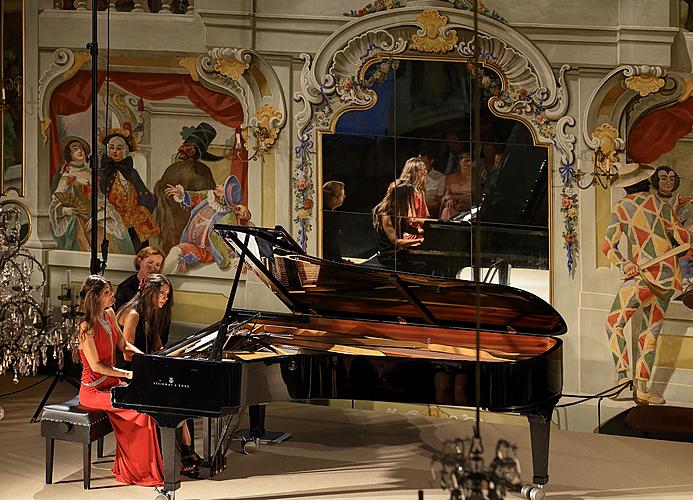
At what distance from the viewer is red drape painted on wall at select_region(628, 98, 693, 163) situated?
7633 millimetres

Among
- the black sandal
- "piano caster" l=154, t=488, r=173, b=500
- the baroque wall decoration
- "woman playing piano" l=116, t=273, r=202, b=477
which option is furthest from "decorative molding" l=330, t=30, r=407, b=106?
"piano caster" l=154, t=488, r=173, b=500

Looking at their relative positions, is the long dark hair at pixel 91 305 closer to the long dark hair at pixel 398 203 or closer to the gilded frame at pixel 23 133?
the long dark hair at pixel 398 203

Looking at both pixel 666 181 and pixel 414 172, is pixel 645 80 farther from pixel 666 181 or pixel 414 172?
pixel 414 172

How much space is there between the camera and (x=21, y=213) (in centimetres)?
911

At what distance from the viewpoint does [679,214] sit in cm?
767

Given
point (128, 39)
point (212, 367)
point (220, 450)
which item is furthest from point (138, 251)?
point (212, 367)

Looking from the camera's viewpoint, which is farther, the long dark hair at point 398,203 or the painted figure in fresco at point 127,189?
the painted figure in fresco at point 127,189

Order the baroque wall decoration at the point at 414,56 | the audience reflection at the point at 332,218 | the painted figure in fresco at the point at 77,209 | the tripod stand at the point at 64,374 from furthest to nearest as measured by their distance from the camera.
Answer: the painted figure in fresco at the point at 77,209
the audience reflection at the point at 332,218
the baroque wall decoration at the point at 414,56
the tripod stand at the point at 64,374

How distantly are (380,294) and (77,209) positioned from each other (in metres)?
3.68

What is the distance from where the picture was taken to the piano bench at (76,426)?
19.8 feet

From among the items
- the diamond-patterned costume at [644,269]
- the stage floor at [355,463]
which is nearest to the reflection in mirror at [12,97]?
the stage floor at [355,463]

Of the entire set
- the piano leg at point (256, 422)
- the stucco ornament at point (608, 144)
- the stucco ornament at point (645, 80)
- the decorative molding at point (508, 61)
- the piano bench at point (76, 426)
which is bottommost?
the piano leg at point (256, 422)

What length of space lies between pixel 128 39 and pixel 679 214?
4652 mm

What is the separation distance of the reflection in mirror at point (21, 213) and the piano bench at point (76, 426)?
3288 millimetres
